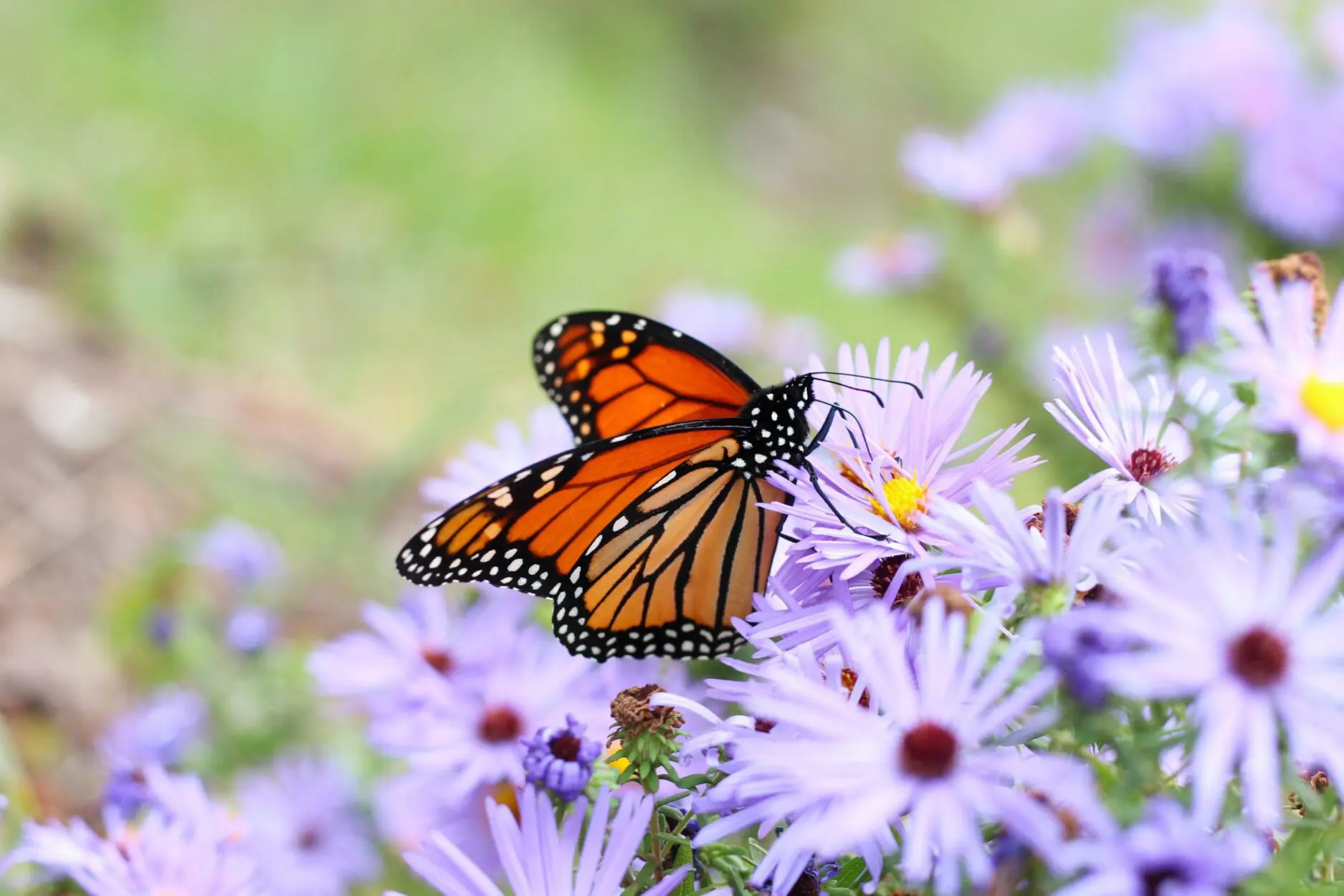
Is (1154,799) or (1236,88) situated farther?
(1236,88)

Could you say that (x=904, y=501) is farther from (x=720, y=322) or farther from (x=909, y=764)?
(x=720, y=322)

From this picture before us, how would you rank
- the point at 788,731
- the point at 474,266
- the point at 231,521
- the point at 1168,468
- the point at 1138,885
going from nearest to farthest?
1. the point at 1138,885
2. the point at 788,731
3. the point at 1168,468
4. the point at 231,521
5. the point at 474,266

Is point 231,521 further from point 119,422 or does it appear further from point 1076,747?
point 1076,747

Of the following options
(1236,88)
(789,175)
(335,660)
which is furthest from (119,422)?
(789,175)

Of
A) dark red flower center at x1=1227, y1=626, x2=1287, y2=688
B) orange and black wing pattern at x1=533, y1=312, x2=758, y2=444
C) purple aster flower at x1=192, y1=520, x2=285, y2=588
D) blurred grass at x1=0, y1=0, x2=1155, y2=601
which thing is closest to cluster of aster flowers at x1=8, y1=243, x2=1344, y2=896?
dark red flower center at x1=1227, y1=626, x2=1287, y2=688

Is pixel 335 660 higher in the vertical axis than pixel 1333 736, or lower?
higher

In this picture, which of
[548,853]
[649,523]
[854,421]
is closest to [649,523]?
[649,523]

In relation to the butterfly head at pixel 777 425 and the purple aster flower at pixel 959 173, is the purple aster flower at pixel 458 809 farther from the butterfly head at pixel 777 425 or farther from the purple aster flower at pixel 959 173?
the purple aster flower at pixel 959 173

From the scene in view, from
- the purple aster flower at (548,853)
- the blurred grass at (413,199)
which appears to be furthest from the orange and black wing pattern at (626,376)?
the blurred grass at (413,199)
